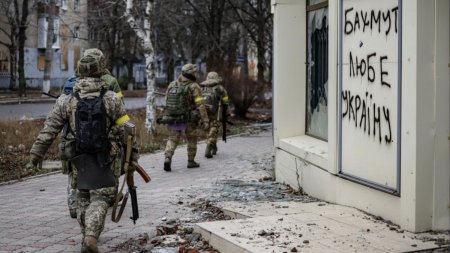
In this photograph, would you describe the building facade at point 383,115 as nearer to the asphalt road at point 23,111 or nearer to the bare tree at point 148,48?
the bare tree at point 148,48

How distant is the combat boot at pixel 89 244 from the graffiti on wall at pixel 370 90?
9.27 feet

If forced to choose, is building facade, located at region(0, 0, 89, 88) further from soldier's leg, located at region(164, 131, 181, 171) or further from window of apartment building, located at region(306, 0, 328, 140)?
window of apartment building, located at region(306, 0, 328, 140)

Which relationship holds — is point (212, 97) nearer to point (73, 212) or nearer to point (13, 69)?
point (73, 212)

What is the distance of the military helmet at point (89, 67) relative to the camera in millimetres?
6293

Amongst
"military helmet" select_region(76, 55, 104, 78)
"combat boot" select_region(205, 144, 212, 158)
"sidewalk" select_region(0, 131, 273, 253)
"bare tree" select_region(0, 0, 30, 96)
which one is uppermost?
"bare tree" select_region(0, 0, 30, 96)

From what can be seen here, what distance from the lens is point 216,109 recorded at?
1414cm

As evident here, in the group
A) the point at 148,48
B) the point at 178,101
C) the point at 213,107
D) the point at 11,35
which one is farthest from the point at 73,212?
the point at 11,35

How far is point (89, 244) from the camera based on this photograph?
5848mm

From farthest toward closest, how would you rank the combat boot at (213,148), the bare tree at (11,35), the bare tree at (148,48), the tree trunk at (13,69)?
the tree trunk at (13,69) → the bare tree at (11,35) → the bare tree at (148,48) → the combat boot at (213,148)

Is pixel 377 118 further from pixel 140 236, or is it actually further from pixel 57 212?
pixel 57 212

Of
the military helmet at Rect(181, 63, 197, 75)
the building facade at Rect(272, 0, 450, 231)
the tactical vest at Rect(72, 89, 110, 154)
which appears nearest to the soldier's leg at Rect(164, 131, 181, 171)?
the military helmet at Rect(181, 63, 197, 75)

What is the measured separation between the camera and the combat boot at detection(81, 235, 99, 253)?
5.85 metres

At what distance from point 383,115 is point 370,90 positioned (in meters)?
0.39

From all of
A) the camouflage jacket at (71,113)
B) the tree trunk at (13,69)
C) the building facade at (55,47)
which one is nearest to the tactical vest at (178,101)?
the camouflage jacket at (71,113)
